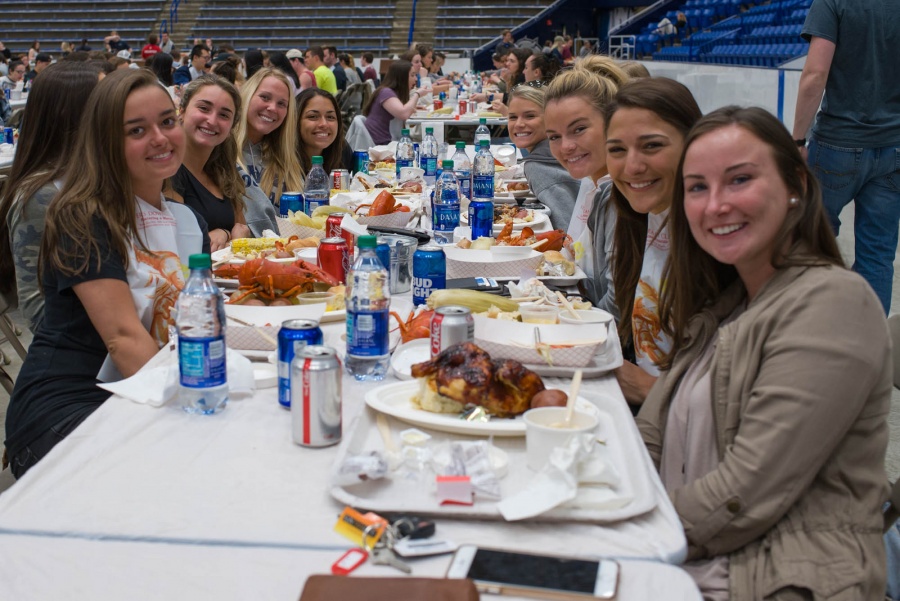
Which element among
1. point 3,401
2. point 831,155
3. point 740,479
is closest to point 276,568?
point 740,479

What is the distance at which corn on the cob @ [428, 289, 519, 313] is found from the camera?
2.31 metres

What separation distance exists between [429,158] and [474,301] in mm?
3168

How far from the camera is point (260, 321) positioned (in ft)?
7.24

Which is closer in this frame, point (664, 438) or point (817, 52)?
point (664, 438)

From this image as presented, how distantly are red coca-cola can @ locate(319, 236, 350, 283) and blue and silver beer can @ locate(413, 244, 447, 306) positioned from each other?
28 centimetres

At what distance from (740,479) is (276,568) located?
807mm

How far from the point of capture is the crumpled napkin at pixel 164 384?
5.91ft

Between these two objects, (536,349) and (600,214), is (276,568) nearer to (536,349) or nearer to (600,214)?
(536,349)

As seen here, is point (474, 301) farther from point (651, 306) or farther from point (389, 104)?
point (389, 104)

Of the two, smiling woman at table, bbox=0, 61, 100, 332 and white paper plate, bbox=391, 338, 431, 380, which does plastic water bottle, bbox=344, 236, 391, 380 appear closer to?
white paper plate, bbox=391, 338, 431, 380

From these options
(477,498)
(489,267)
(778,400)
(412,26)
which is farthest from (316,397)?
(412,26)

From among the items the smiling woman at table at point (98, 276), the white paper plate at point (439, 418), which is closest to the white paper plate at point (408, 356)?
the white paper plate at point (439, 418)

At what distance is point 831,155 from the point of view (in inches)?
169

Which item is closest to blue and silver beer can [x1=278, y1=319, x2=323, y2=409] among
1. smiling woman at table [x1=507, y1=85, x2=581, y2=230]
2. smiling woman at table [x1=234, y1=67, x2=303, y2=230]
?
smiling woman at table [x1=507, y1=85, x2=581, y2=230]
